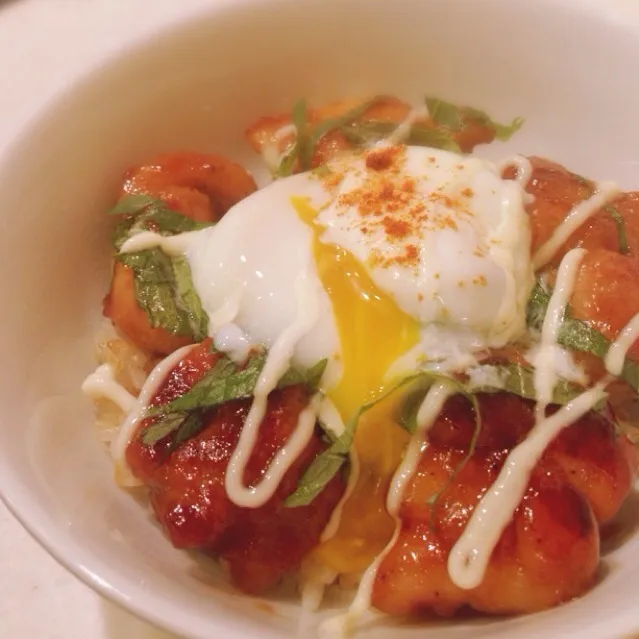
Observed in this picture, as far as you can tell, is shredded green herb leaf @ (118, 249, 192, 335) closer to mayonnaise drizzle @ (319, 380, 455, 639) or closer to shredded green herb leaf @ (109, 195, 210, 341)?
shredded green herb leaf @ (109, 195, 210, 341)

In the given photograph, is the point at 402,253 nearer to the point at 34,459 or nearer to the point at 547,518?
the point at 547,518

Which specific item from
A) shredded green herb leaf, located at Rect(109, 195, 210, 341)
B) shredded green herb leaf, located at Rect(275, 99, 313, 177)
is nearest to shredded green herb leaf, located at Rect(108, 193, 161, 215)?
shredded green herb leaf, located at Rect(109, 195, 210, 341)

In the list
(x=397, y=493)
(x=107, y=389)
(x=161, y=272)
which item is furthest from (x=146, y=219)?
(x=397, y=493)

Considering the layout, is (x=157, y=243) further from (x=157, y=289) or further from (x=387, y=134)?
(x=387, y=134)

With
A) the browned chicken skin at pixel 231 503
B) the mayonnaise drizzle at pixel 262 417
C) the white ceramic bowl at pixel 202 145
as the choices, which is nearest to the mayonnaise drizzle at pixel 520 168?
the white ceramic bowl at pixel 202 145

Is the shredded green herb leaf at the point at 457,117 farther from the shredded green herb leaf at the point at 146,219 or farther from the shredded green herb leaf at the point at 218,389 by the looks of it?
the shredded green herb leaf at the point at 218,389
